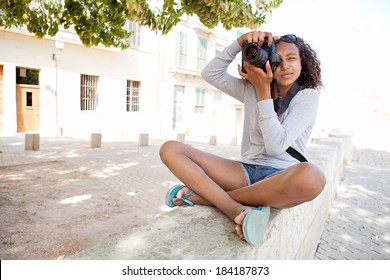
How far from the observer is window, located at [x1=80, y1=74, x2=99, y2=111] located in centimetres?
1326

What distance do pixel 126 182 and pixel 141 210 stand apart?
1509mm

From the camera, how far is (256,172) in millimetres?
2014

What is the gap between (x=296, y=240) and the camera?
2234 mm

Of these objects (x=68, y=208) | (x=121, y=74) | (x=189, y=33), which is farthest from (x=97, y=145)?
(x=189, y=33)

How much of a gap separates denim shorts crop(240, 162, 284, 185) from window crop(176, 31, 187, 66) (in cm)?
1561

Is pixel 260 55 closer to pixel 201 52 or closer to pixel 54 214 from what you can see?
pixel 54 214

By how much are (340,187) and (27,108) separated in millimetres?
11337

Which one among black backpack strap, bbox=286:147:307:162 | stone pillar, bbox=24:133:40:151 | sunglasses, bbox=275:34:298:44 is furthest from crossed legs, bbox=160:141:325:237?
stone pillar, bbox=24:133:40:151

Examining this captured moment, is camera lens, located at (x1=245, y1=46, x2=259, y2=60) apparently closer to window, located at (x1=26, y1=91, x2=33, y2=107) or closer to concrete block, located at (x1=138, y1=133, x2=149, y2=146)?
concrete block, located at (x1=138, y1=133, x2=149, y2=146)

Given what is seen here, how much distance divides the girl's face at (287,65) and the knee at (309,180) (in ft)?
2.31

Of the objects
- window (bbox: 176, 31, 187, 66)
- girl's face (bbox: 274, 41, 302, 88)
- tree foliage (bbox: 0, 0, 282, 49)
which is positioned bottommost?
girl's face (bbox: 274, 41, 302, 88)

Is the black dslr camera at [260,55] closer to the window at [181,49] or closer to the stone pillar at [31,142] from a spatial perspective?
the stone pillar at [31,142]

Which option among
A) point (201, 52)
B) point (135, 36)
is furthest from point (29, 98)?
point (201, 52)
